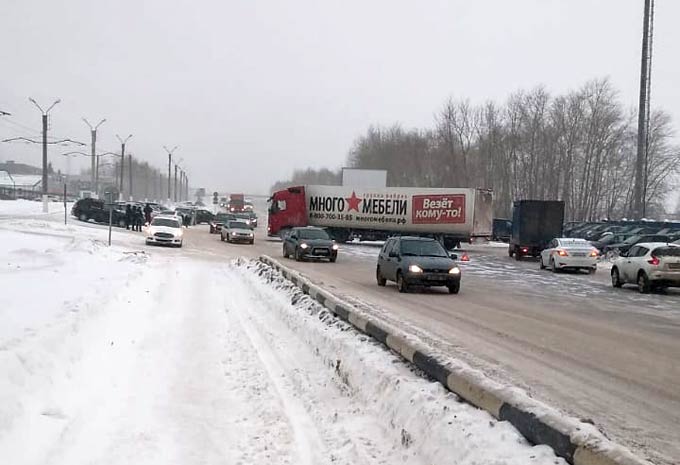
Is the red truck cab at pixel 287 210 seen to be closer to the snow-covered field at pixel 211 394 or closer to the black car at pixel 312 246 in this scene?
the black car at pixel 312 246

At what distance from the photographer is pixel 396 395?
627 cm

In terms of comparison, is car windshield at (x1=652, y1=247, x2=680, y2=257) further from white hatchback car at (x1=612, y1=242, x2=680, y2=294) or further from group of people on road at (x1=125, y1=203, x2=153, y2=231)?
group of people on road at (x1=125, y1=203, x2=153, y2=231)

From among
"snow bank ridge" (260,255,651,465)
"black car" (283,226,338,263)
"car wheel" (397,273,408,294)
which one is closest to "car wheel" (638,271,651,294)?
"car wheel" (397,273,408,294)

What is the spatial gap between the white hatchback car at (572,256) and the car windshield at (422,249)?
11308 millimetres

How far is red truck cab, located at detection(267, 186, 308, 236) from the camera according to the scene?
4572 cm

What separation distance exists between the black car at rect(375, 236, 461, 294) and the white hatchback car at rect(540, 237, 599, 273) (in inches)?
433

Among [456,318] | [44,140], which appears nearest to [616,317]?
[456,318]

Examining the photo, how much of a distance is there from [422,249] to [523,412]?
596 inches

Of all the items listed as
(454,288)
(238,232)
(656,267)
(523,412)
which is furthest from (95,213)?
(523,412)

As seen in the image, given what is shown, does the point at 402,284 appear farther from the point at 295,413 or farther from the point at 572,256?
the point at 572,256

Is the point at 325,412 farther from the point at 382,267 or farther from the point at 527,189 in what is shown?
the point at 527,189

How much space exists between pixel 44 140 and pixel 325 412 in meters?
Answer: 47.6

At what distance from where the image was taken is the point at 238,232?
4378 centimetres

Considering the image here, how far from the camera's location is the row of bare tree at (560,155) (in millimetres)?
76188
